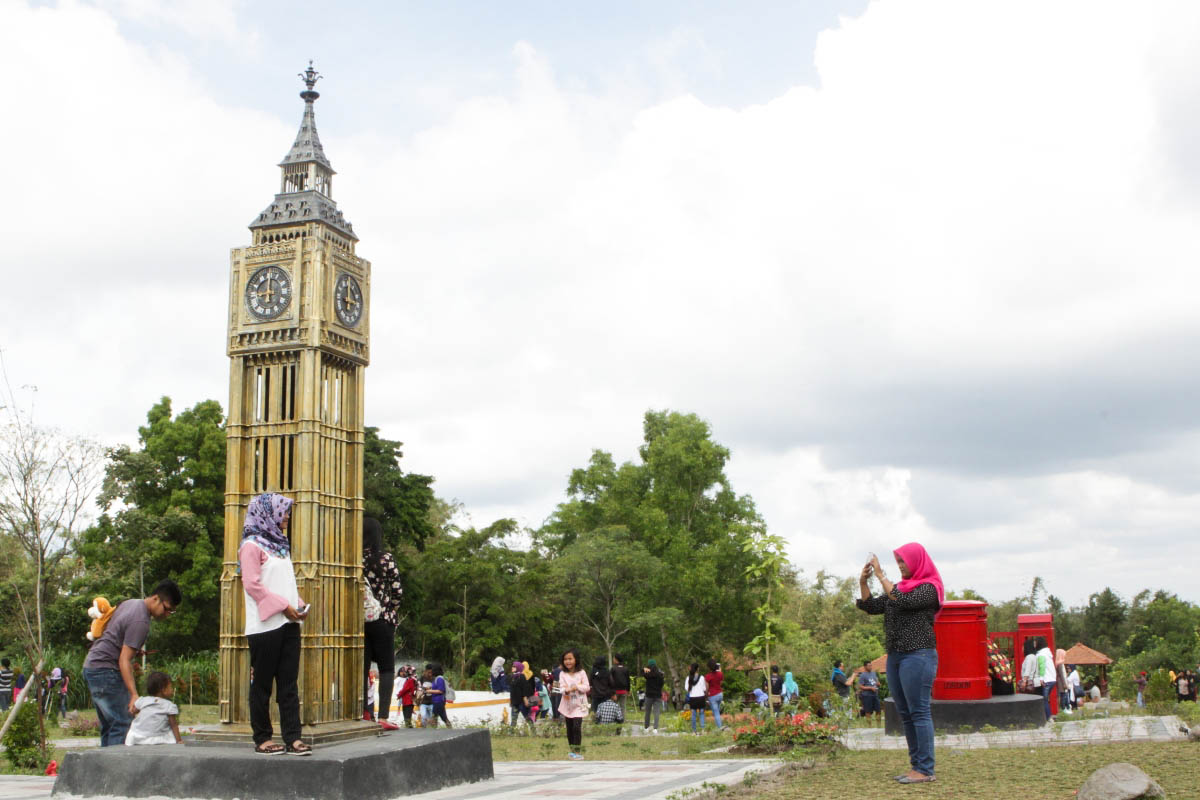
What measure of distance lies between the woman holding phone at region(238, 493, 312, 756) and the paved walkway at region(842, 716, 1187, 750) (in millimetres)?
7027

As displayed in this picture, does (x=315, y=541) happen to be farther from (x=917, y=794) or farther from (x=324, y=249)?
(x=917, y=794)

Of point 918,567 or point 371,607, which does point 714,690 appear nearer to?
point 371,607

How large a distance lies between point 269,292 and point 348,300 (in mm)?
940

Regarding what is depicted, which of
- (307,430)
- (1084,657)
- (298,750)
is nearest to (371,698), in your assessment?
(307,430)

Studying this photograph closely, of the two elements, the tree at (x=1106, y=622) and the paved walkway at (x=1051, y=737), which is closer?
the paved walkway at (x=1051, y=737)

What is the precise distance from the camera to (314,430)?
13.2 m

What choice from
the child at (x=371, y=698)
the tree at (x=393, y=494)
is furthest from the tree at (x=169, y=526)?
the child at (x=371, y=698)

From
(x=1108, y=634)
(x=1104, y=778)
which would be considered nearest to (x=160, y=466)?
(x=1104, y=778)

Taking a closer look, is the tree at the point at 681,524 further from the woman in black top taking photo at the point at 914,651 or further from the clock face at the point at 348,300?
the woman in black top taking photo at the point at 914,651

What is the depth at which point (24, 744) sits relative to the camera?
11.9 m

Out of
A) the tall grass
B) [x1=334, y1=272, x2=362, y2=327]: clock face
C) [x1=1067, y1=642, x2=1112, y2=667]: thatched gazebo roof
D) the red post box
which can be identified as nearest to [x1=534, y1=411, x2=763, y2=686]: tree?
[x1=1067, y1=642, x2=1112, y2=667]: thatched gazebo roof

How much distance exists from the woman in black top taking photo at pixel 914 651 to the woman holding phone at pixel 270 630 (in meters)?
4.30

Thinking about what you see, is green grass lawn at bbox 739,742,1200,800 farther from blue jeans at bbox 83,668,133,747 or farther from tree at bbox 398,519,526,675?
tree at bbox 398,519,526,675

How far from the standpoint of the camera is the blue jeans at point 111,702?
28.9 feet
